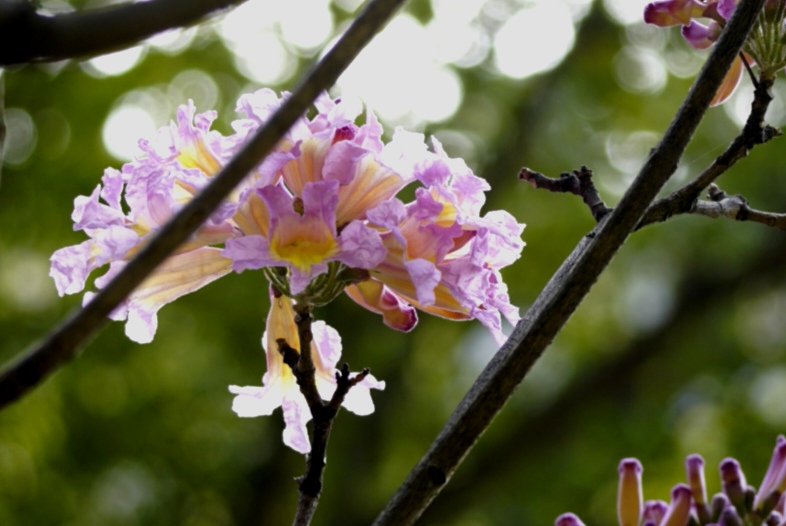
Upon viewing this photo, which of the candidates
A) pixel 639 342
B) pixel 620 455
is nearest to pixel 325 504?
pixel 620 455

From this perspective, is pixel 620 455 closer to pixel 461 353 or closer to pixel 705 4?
pixel 461 353

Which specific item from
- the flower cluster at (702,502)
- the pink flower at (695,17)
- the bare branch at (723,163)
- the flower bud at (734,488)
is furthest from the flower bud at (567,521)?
the pink flower at (695,17)

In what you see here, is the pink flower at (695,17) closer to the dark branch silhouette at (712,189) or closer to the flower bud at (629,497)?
the dark branch silhouette at (712,189)

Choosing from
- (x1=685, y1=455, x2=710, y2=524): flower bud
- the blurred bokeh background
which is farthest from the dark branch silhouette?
the blurred bokeh background

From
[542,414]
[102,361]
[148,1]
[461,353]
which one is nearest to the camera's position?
[148,1]

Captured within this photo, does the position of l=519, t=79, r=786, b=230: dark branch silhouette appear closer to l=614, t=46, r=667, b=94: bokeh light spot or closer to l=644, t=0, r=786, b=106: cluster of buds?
l=644, t=0, r=786, b=106: cluster of buds

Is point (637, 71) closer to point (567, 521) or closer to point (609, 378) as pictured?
point (609, 378)
